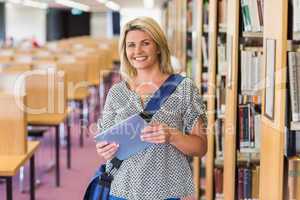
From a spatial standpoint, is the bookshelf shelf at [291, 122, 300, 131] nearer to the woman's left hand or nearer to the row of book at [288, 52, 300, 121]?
the row of book at [288, 52, 300, 121]

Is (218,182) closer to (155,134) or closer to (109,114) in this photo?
(109,114)

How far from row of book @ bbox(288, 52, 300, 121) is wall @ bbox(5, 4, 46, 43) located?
30.0 meters

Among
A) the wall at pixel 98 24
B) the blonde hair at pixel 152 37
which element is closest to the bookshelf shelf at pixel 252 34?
the blonde hair at pixel 152 37

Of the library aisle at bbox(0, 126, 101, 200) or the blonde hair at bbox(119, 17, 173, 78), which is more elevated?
the blonde hair at bbox(119, 17, 173, 78)

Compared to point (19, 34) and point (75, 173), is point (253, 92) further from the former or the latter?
point (19, 34)

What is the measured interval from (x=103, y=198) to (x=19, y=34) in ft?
99.3

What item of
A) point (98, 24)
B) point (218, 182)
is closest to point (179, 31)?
point (218, 182)

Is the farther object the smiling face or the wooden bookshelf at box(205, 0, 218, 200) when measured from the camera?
the wooden bookshelf at box(205, 0, 218, 200)

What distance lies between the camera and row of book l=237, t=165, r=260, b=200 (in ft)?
12.1

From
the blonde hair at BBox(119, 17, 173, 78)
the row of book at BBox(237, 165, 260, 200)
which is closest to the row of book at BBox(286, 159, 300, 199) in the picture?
the blonde hair at BBox(119, 17, 173, 78)

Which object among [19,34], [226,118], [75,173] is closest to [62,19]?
[19,34]

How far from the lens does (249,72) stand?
351 centimetres

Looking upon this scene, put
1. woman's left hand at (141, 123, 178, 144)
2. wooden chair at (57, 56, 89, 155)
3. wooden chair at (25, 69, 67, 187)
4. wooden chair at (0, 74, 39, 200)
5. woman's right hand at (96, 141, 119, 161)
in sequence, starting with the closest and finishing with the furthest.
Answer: woman's left hand at (141, 123, 178, 144) → woman's right hand at (96, 141, 119, 161) → wooden chair at (0, 74, 39, 200) → wooden chair at (25, 69, 67, 187) → wooden chair at (57, 56, 89, 155)

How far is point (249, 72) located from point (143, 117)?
136 cm
